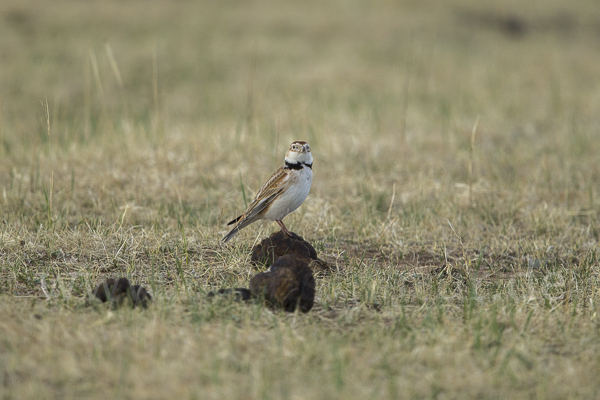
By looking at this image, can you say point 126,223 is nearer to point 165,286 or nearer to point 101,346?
point 165,286

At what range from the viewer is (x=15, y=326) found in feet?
11.3

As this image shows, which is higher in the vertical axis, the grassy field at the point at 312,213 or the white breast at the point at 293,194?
the white breast at the point at 293,194

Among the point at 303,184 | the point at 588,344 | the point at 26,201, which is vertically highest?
the point at 303,184

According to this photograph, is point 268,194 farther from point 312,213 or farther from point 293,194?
point 312,213

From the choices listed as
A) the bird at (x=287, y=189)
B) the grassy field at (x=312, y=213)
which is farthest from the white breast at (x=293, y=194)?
the grassy field at (x=312, y=213)

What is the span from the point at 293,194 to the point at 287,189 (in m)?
0.07

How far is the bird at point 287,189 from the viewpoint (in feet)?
15.8

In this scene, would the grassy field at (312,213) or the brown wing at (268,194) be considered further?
the brown wing at (268,194)

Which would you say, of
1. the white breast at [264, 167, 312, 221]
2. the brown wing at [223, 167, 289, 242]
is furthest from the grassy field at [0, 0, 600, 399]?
the white breast at [264, 167, 312, 221]

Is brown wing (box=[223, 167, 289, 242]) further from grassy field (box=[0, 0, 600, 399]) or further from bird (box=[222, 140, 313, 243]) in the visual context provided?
grassy field (box=[0, 0, 600, 399])

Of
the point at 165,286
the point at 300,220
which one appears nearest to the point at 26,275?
the point at 165,286

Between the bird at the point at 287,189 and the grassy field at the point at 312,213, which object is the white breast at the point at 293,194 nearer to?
the bird at the point at 287,189

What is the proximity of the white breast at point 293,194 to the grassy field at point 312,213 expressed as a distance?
523 mm

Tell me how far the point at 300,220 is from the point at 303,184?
1.22m
